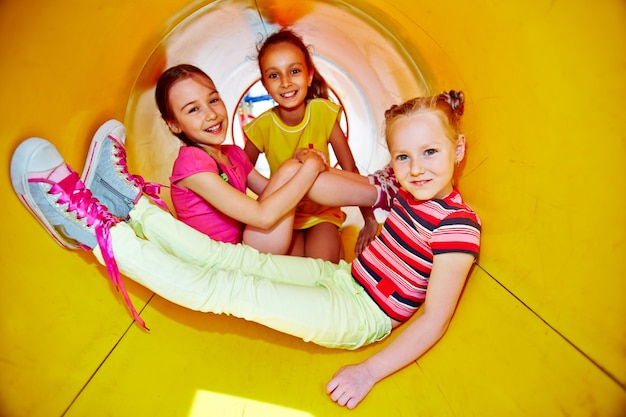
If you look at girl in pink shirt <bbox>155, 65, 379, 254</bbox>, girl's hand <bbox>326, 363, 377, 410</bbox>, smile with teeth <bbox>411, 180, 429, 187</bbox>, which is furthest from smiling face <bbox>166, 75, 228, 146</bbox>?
girl's hand <bbox>326, 363, 377, 410</bbox>

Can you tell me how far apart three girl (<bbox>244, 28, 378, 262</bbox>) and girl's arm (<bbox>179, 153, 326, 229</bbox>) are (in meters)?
0.35

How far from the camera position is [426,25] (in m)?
1.44

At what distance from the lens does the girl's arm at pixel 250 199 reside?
128 cm

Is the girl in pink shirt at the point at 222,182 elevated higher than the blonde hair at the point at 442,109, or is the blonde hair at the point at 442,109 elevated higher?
the blonde hair at the point at 442,109

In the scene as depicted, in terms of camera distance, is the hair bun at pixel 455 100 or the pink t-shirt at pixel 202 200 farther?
the pink t-shirt at pixel 202 200

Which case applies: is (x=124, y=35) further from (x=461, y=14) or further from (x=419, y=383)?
(x=419, y=383)

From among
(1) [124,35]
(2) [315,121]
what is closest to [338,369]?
(2) [315,121]

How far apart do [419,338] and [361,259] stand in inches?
11.6

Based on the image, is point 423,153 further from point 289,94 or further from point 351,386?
point 289,94

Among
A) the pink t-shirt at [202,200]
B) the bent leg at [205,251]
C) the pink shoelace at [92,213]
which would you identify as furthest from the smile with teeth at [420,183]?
the pink shoelace at [92,213]

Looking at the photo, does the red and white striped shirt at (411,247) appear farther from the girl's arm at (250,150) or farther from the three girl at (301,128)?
the girl's arm at (250,150)

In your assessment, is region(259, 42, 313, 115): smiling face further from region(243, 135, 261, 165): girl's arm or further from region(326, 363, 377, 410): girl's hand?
region(326, 363, 377, 410): girl's hand

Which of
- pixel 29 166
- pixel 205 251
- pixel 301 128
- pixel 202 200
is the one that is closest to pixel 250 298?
pixel 205 251

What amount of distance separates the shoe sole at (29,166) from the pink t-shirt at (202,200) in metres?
0.37
